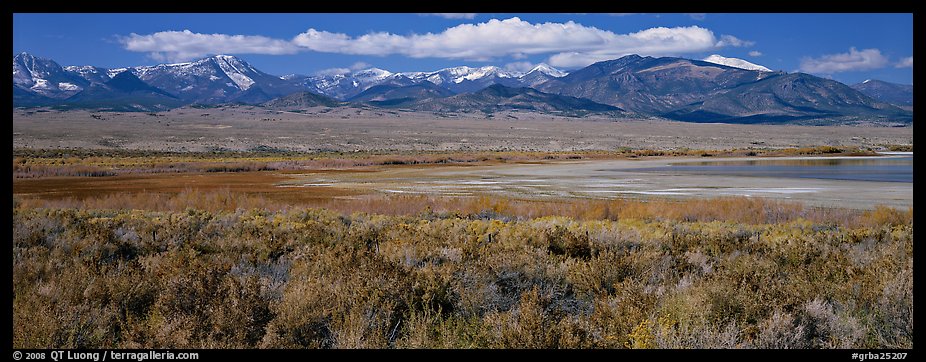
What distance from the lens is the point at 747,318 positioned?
6543mm

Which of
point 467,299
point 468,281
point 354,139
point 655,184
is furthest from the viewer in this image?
point 354,139

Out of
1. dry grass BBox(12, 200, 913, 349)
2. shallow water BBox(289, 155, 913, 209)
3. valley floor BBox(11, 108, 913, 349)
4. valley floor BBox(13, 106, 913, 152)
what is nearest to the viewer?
dry grass BBox(12, 200, 913, 349)

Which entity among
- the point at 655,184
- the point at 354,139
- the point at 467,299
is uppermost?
the point at 354,139

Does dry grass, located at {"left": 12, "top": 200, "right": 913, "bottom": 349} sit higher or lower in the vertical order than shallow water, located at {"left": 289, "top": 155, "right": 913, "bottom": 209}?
lower

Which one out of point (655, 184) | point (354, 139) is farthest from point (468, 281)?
point (354, 139)

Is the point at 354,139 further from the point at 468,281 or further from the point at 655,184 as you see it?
the point at 468,281

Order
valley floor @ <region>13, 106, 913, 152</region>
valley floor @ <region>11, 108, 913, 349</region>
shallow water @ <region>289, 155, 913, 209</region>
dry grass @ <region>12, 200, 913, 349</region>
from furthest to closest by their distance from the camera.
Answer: valley floor @ <region>13, 106, 913, 152</region>
shallow water @ <region>289, 155, 913, 209</region>
valley floor @ <region>11, 108, 913, 349</region>
dry grass @ <region>12, 200, 913, 349</region>

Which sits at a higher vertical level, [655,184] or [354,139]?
[354,139]

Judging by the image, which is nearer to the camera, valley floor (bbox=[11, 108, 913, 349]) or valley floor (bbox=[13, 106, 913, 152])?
valley floor (bbox=[11, 108, 913, 349])

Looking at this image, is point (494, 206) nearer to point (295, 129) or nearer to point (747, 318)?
point (747, 318)

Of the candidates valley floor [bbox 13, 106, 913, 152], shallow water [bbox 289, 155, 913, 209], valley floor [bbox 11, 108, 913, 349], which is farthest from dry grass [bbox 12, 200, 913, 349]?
valley floor [bbox 13, 106, 913, 152]

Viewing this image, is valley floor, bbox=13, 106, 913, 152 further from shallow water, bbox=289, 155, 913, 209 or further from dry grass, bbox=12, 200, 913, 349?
dry grass, bbox=12, 200, 913, 349

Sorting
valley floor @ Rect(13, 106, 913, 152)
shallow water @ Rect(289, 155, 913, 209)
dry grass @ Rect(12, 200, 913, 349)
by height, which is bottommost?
dry grass @ Rect(12, 200, 913, 349)
